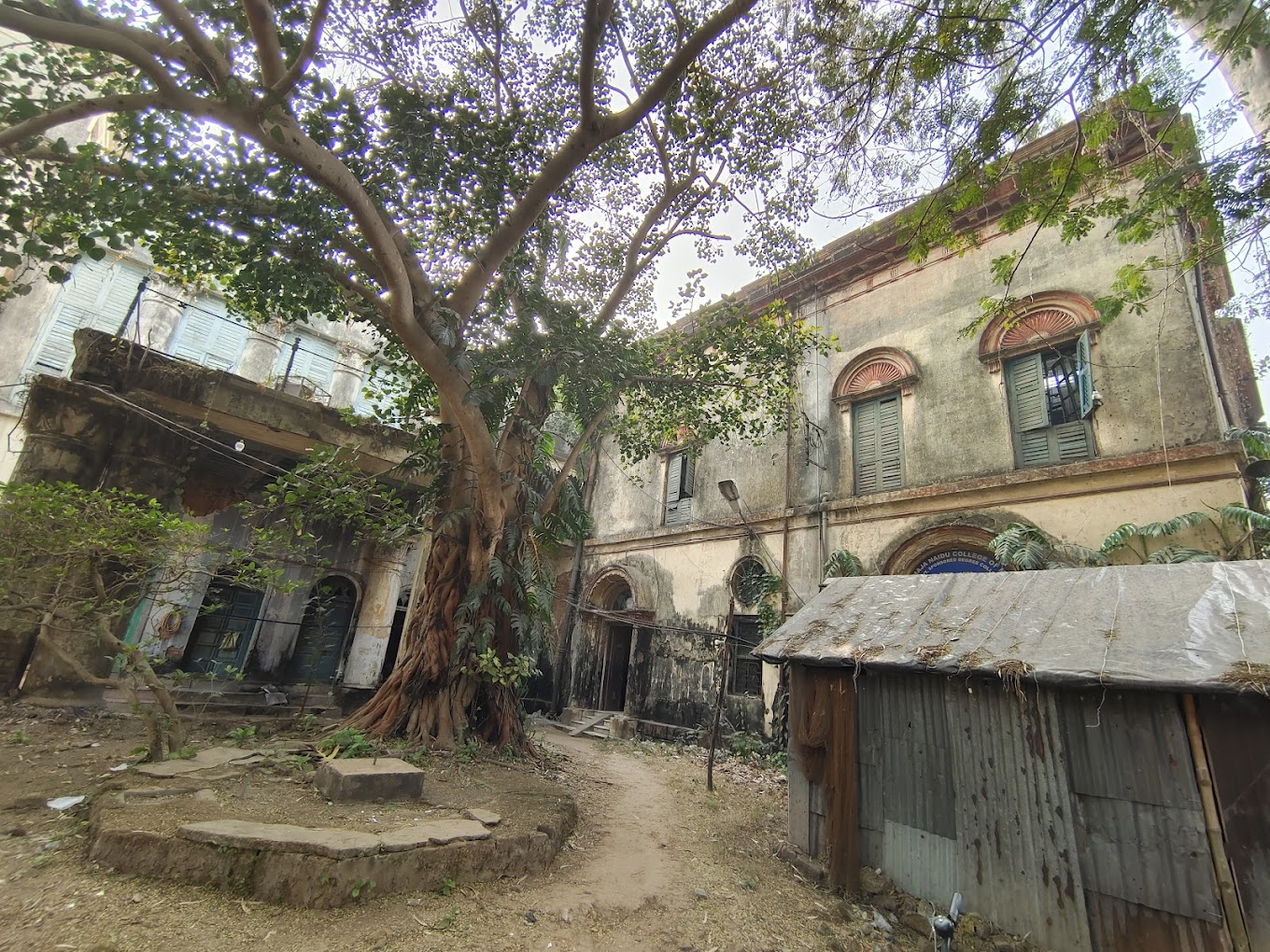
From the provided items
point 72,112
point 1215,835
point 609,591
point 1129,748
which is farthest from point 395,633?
point 1215,835

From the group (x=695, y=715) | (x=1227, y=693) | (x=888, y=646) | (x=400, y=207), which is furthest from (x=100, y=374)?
(x=1227, y=693)

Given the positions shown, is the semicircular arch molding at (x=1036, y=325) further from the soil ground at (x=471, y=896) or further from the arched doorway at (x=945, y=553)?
the soil ground at (x=471, y=896)

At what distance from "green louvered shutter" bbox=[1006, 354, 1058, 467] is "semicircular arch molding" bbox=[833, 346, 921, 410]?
1590 millimetres

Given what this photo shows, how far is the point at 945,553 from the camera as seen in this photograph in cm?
943

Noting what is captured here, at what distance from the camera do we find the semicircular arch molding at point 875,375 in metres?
10.7

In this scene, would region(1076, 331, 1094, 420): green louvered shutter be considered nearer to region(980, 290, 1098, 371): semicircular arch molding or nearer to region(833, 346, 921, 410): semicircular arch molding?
region(980, 290, 1098, 371): semicircular arch molding

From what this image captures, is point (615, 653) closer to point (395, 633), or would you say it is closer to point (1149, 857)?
point (395, 633)

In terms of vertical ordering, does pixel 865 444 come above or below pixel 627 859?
above

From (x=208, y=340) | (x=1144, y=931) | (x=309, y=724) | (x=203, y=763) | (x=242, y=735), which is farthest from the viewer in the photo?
(x=208, y=340)

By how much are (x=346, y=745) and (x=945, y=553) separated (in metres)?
9.10

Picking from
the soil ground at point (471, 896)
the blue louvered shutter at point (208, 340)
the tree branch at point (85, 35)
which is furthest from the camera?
the blue louvered shutter at point (208, 340)

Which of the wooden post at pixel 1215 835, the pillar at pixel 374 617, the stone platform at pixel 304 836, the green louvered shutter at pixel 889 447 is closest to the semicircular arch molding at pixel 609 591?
the pillar at pixel 374 617

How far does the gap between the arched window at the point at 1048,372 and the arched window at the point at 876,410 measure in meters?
1.54

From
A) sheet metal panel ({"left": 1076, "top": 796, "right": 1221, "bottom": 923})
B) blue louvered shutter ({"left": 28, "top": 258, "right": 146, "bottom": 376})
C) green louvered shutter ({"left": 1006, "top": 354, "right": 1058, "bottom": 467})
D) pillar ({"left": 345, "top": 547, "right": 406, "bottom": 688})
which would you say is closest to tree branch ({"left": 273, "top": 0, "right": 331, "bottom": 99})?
sheet metal panel ({"left": 1076, "top": 796, "right": 1221, "bottom": 923})
